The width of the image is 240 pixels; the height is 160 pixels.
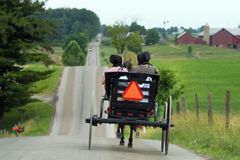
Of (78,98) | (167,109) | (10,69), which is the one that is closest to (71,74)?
(78,98)

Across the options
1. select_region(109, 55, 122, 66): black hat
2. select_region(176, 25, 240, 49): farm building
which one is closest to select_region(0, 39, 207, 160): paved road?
select_region(109, 55, 122, 66): black hat

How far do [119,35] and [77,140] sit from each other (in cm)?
11475

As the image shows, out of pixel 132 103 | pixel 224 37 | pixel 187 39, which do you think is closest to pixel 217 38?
pixel 224 37

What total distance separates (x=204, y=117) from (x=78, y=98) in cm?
4377

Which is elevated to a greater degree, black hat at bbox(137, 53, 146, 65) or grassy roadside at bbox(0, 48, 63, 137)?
black hat at bbox(137, 53, 146, 65)

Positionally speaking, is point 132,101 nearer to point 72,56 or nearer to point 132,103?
point 132,103

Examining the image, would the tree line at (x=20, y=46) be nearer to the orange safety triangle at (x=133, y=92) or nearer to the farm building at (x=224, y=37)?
the orange safety triangle at (x=133, y=92)

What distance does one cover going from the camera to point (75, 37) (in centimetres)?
17600

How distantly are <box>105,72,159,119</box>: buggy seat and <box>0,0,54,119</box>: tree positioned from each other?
3525 centimetres

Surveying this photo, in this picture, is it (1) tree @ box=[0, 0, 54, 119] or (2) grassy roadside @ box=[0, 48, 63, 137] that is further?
(2) grassy roadside @ box=[0, 48, 63, 137]

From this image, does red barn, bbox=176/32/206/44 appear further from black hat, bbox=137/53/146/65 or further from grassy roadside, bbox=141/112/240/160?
black hat, bbox=137/53/146/65

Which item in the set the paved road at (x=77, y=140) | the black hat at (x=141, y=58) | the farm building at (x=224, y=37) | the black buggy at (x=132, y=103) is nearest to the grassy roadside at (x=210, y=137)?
the paved road at (x=77, y=140)

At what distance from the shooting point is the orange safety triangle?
583 inches

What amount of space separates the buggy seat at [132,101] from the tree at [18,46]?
35.2 metres
